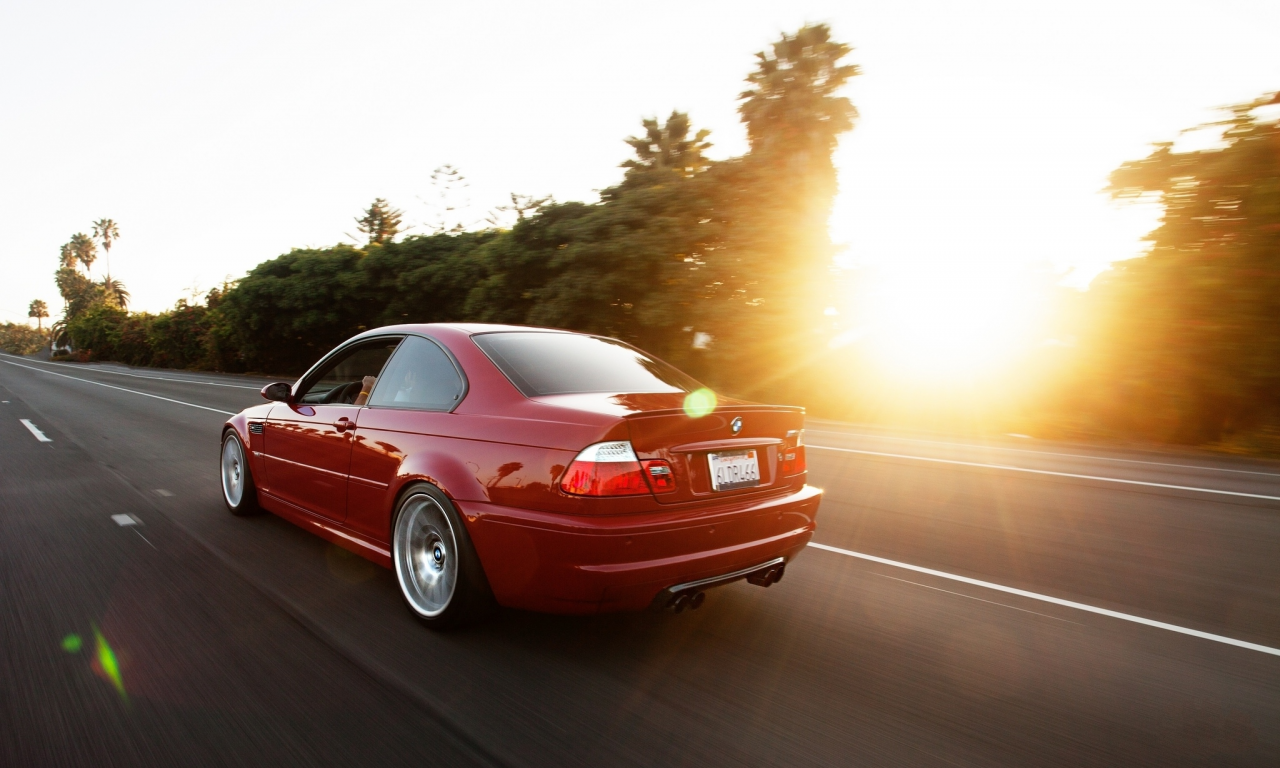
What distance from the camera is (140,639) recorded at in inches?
139

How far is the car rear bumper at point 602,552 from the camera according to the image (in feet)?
10.2

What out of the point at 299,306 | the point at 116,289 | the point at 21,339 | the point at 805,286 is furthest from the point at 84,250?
the point at 805,286

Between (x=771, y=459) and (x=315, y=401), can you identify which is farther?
(x=315, y=401)

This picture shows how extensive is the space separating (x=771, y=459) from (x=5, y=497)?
6.90 meters

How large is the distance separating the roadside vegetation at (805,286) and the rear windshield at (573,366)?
1137 centimetres

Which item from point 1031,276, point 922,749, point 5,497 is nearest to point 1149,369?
point 1031,276

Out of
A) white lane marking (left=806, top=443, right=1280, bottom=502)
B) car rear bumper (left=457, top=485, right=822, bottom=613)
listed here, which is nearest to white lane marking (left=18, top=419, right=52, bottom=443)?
white lane marking (left=806, top=443, right=1280, bottom=502)

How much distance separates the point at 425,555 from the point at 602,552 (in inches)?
46.0

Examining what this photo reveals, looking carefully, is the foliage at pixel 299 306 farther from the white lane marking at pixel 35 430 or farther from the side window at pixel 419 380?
the side window at pixel 419 380

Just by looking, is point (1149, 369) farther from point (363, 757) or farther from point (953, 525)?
point (363, 757)

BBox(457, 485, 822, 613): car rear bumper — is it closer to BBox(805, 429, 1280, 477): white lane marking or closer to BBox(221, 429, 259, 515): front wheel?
BBox(221, 429, 259, 515): front wheel

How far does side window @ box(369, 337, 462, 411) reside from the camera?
391 centimetres

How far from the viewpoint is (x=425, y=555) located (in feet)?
12.6

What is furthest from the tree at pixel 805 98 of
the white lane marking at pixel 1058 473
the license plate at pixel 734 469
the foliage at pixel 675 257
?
the license plate at pixel 734 469
